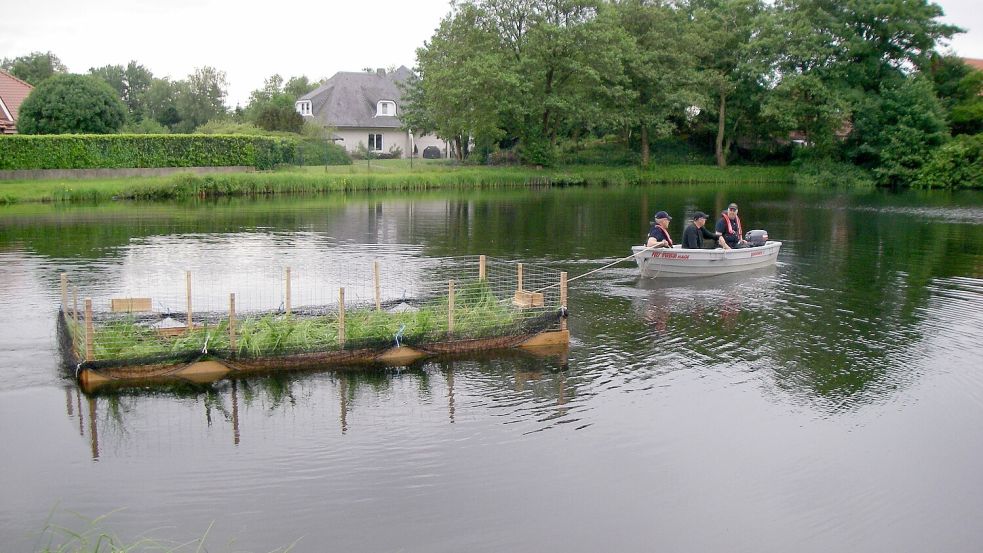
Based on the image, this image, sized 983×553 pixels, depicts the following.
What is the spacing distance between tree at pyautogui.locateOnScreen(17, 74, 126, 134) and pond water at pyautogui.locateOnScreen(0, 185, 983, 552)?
30.0 metres

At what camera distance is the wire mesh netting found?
1488 centimetres

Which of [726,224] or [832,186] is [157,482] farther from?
[832,186]

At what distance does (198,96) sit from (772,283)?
63.6 m

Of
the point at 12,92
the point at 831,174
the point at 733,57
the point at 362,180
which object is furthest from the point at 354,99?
the point at 831,174

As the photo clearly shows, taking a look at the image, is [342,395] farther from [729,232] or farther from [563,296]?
[729,232]

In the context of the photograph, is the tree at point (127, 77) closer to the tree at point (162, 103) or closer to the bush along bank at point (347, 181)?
the tree at point (162, 103)

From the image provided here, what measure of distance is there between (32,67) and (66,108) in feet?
142

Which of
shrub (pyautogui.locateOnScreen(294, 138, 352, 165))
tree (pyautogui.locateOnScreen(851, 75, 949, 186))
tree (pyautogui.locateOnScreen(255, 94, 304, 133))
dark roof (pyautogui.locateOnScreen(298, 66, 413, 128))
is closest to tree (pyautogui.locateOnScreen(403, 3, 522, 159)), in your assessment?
shrub (pyautogui.locateOnScreen(294, 138, 352, 165))

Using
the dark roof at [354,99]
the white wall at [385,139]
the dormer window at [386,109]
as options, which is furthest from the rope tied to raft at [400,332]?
the dormer window at [386,109]

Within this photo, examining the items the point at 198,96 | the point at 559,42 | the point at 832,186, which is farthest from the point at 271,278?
the point at 198,96

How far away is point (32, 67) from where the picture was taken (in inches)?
3386

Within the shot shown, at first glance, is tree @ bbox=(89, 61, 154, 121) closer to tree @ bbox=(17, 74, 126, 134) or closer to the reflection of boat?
tree @ bbox=(17, 74, 126, 134)

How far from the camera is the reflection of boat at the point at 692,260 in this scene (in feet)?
79.5

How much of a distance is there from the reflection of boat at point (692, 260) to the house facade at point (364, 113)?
50.6 meters
